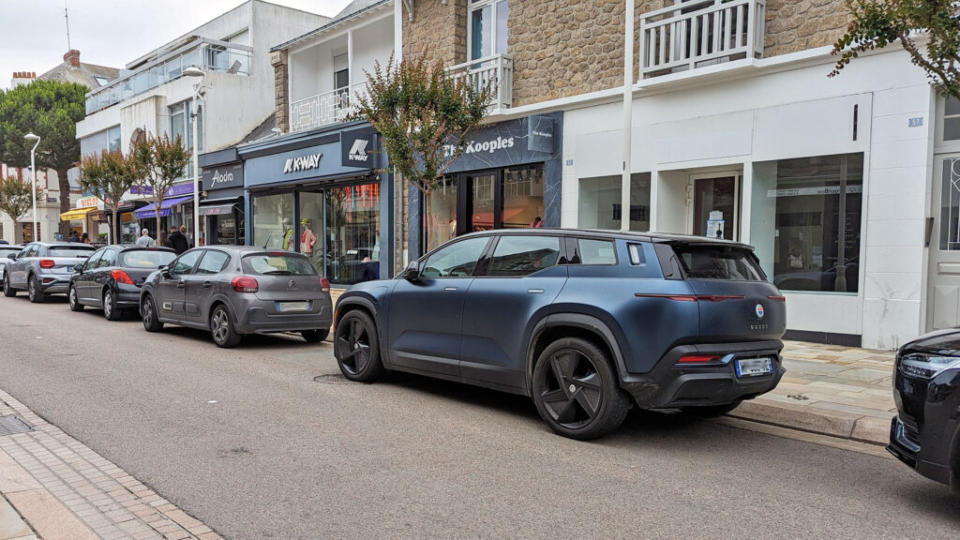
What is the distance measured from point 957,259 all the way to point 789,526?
7.32 metres

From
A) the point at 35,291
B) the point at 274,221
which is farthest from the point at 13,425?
the point at 274,221

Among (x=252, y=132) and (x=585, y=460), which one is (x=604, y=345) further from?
(x=252, y=132)

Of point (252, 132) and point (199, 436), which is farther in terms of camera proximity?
point (252, 132)

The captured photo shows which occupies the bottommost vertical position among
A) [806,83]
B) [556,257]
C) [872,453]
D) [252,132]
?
[872,453]

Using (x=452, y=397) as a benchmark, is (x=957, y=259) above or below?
above

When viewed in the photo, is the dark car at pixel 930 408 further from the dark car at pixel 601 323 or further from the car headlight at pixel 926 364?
the dark car at pixel 601 323

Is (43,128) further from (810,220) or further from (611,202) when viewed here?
(810,220)

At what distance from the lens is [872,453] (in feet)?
17.4

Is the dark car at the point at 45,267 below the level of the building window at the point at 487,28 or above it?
below

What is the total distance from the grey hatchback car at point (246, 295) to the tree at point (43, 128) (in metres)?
38.0

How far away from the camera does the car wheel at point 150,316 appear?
1184 cm

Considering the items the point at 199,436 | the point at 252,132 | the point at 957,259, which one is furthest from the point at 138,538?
the point at 252,132

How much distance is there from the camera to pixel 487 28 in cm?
1591

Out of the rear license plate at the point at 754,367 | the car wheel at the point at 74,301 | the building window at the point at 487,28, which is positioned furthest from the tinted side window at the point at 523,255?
the car wheel at the point at 74,301
